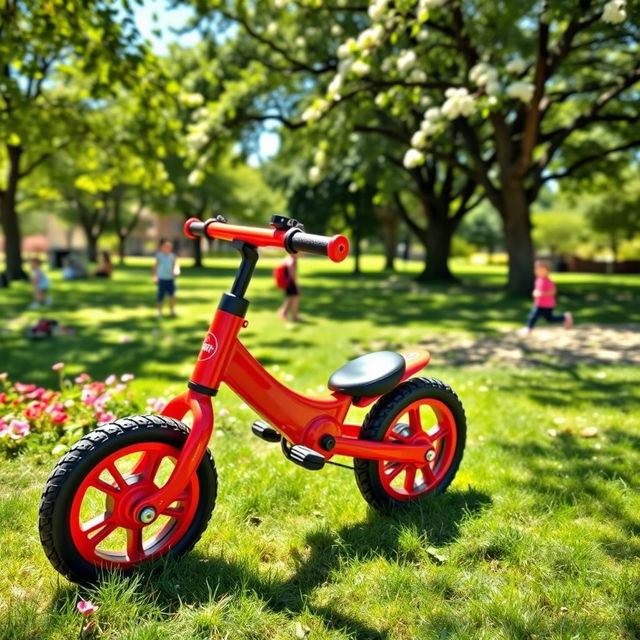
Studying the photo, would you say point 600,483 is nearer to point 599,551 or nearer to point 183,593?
point 599,551

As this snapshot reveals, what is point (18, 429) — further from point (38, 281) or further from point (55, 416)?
point (38, 281)

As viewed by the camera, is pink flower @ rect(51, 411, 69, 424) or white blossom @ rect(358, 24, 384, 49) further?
white blossom @ rect(358, 24, 384, 49)

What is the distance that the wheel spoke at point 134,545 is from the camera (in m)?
2.59

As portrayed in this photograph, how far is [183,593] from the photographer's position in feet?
8.28

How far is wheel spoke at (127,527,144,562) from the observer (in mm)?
2588

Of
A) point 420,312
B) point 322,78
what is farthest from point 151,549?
point 322,78

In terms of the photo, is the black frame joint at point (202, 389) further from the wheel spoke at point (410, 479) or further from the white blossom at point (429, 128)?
the white blossom at point (429, 128)

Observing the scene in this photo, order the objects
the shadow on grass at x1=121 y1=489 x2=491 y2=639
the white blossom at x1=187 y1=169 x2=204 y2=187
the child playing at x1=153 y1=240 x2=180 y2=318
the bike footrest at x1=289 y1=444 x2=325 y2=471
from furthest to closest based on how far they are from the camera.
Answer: the white blossom at x1=187 y1=169 x2=204 y2=187 < the child playing at x1=153 y1=240 x2=180 y2=318 < the bike footrest at x1=289 y1=444 x2=325 y2=471 < the shadow on grass at x1=121 y1=489 x2=491 y2=639

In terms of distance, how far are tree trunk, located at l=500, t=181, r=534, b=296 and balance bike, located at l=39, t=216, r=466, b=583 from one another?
12270 millimetres

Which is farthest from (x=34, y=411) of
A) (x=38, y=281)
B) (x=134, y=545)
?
(x=38, y=281)

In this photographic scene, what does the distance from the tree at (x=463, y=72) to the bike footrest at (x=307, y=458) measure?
6781mm

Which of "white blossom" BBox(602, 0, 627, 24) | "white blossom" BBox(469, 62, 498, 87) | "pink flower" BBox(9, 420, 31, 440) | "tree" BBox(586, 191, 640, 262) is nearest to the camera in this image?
"pink flower" BBox(9, 420, 31, 440)

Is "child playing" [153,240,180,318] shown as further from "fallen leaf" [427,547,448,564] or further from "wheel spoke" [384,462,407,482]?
"fallen leaf" [427,547,448,564]

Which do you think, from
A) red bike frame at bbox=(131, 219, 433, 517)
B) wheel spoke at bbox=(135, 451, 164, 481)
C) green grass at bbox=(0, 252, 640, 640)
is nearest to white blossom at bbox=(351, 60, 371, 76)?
green grass at bbox=(0, 252, 640, 640)
